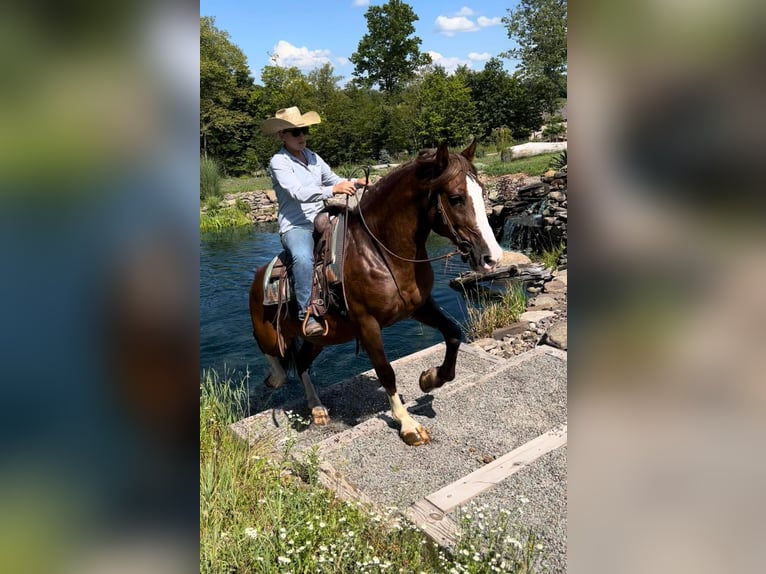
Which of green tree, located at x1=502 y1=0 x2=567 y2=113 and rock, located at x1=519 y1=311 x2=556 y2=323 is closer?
rock, located at x1=519 y1=311 x2=556 y2=323

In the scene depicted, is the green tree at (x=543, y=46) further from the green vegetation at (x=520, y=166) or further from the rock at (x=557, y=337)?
the rock at (x=557, y=337)

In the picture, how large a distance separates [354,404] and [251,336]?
4.13m

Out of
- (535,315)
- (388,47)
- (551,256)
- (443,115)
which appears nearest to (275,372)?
(535,315)

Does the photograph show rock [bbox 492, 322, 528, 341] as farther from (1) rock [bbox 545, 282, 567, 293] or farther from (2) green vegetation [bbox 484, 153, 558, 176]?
(2) green vegetation [bbox 484, 153, 558, 176]

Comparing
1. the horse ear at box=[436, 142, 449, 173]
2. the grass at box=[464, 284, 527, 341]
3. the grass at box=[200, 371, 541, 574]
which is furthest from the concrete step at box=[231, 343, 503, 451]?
the horse ear at box=[436, 142, 449, 173]

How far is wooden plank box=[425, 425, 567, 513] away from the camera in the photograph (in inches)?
146

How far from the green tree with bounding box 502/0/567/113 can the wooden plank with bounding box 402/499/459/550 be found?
44.9 m

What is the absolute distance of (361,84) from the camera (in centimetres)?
5884

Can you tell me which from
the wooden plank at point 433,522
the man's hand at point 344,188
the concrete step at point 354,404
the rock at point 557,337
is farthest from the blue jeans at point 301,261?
the rock at point 557,337

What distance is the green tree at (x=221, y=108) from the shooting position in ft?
130

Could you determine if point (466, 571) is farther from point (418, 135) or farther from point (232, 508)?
point (418, 135)
